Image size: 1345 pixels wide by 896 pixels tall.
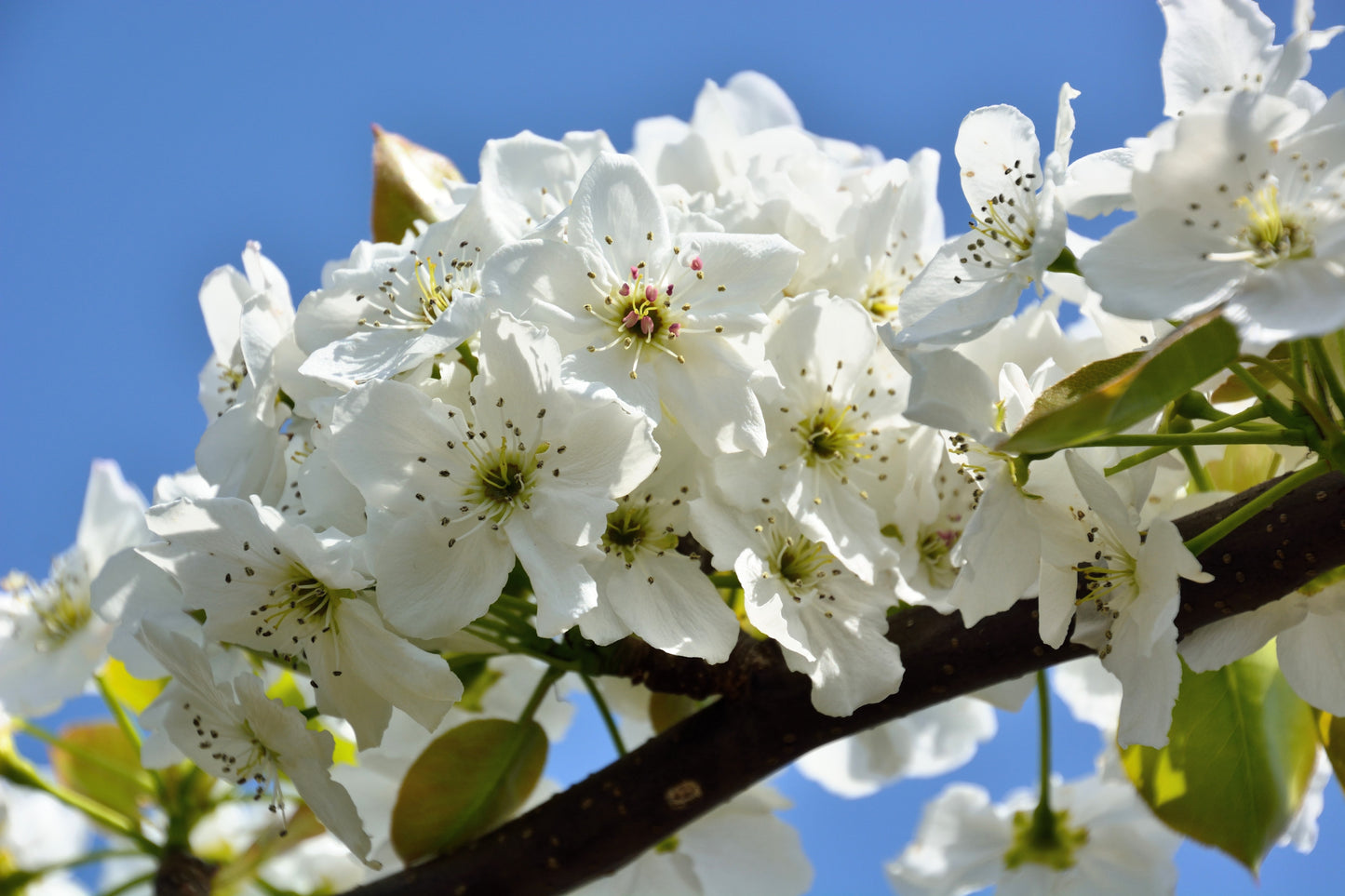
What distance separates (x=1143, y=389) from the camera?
2.00 ft

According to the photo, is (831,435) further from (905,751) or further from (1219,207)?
(905,751)

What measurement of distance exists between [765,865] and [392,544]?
2.03 feet

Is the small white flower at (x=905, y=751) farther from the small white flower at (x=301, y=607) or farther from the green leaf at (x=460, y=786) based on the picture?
the small white flower at (x=301, y=607)

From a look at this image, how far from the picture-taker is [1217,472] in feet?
3.14

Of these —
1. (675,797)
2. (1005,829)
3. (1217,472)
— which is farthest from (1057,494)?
(1005,829)

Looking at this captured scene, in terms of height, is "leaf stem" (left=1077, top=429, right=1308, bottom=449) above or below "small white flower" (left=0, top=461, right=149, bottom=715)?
below

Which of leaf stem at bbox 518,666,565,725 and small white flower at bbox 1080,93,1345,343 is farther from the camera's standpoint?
leaf stem at bbox 518,666,565,725

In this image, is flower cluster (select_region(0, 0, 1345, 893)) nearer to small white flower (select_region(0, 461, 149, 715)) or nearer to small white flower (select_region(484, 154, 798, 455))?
small white flower (select_region(484, 154, 798, 455))

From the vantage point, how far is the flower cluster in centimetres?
67

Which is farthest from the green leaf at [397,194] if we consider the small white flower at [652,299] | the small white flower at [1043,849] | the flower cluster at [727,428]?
the small white flower at [1043,849]

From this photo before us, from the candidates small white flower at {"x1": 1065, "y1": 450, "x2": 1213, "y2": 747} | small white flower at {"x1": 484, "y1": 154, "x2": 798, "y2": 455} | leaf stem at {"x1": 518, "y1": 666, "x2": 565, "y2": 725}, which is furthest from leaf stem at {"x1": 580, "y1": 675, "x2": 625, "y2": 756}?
small white flower at {"x1": 1065, "y1": 450, "x2": 1213, "y2": 747}

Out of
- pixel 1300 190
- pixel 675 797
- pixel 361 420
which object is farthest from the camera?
pixel 675 797

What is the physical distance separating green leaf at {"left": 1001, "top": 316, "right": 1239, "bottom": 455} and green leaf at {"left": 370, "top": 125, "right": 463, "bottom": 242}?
0.68 m

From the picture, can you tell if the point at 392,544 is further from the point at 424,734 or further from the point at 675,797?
the point at 424,734
